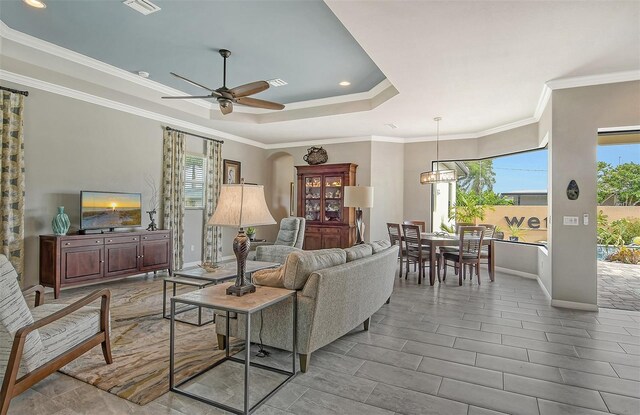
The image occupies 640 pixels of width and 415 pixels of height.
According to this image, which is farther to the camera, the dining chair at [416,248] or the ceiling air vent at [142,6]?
the dining chair at [416,248]

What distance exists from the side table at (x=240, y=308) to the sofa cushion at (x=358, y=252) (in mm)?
783

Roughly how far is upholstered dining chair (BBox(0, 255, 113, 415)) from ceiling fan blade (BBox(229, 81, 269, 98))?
8.06 ft

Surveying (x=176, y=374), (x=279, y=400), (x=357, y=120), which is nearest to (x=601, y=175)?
(x=357, y=120)

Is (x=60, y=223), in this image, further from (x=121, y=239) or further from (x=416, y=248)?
(x=416, y=248)

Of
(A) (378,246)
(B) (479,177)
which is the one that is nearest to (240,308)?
(A) (378,246)

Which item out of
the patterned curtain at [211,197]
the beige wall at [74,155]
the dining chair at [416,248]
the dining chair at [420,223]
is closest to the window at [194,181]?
the patterned curtain at [211,197]

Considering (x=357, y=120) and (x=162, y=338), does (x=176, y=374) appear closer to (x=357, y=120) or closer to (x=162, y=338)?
(x=162, y=338)

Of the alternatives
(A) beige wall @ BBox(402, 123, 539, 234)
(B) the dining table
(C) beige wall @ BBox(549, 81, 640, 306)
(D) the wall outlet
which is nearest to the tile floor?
(C) beige wall @ BBox(549, 81, 640, 306)

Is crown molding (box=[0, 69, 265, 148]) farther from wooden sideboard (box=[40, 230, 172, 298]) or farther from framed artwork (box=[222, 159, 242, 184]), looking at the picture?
wooden sideboard (box=[40, 230, 172, 298])

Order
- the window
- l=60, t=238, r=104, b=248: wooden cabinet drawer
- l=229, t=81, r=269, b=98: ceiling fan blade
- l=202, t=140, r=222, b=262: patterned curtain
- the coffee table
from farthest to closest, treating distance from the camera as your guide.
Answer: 1. l=202, t=140, r=222, b=262: patterned curtain
2. the window
3. l=60, t=238, r=104, b=248: wooden cabinet drawer
4. l=229, t=81, r=269, b=98: ceiling fan blade
5. the coffee table

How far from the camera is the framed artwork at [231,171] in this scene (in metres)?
7.62

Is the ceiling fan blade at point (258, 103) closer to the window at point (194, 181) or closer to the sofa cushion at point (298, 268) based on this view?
the sofa cushion at point (298, 268)

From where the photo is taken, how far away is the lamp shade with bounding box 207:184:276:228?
7.98ft

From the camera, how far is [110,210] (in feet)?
17.0
